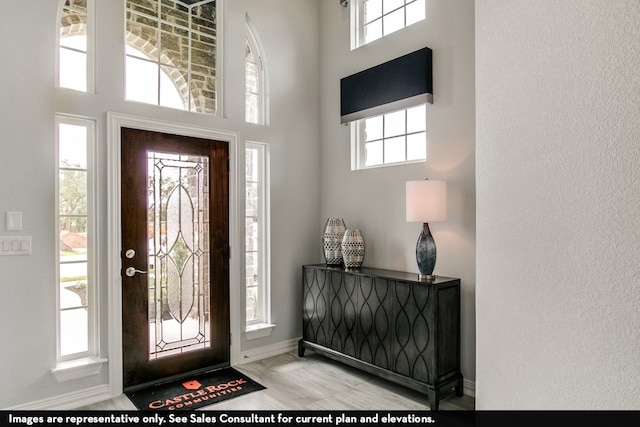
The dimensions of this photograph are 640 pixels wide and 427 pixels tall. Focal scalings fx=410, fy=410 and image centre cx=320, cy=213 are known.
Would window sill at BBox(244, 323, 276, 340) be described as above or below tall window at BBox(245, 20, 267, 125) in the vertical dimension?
below

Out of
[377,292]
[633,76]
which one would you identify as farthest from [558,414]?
[377,292]

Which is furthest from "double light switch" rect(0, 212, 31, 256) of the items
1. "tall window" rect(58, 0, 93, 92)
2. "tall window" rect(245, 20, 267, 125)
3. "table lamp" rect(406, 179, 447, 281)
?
"table lamp" rect(406, 179, 447, 281)

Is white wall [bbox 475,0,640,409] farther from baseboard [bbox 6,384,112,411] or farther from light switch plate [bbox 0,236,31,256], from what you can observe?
light switch plate [bbox 0,236,31,256]

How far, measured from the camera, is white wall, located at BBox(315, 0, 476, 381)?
9.87 ft

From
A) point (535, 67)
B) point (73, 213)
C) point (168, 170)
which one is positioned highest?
point (535, 67)

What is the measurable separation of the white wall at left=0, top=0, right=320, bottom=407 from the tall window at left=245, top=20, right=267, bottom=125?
86 millimetres

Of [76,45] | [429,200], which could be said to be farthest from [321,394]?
[76,45]

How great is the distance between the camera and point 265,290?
387 centimetres

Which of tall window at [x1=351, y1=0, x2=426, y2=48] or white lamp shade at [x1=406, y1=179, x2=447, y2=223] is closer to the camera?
white lamp shade at [x1=406, y1=179, x2=447, y2=223]

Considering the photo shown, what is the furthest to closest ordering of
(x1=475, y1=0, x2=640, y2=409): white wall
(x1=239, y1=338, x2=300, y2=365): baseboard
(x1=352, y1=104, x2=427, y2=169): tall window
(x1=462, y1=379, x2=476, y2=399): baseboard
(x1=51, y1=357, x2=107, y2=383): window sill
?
(x1=239, y1=338, x2=300, y2=365): baseboard < (x1=352, y1=104, x2=427, y2=169): tall window < (x1=462, y1=379, x2=476, y2=399): baseboard < (x1=51, y1=357, x2=107, y2=383): window sill < (x1=475, y1=0, x2=640, y2=409): white wall

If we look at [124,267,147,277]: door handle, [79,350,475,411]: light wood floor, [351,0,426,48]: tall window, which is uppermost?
[351,0,426,48]: tall window

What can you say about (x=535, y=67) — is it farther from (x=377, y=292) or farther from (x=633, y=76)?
(x=377, y=292)

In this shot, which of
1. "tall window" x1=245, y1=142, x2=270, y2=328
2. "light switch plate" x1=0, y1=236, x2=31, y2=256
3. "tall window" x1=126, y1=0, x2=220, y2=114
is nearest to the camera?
"light switch plate" x1=0, y1=236, x2=31, y2=256

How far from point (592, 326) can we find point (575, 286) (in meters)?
0.13
